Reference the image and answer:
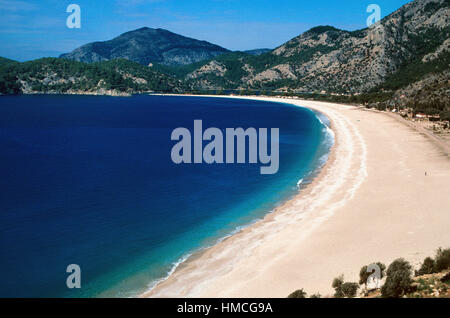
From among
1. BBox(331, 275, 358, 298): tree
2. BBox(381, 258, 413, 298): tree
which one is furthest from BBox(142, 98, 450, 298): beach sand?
BBox(381, 258, 413, 298): tree

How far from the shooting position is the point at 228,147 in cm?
6338

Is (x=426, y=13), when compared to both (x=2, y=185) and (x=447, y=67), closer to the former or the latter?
(x=447, y=67)

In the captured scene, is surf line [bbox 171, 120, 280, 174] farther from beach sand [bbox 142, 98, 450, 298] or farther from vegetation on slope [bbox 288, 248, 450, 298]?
vegetation on slope [bbox 288, 248, 450, 298]

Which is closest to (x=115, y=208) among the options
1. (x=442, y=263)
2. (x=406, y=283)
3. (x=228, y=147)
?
(x=406, y=283)

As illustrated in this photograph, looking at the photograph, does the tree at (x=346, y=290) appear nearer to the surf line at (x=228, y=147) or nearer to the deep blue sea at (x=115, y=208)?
the deep blue sea at (x=115, y=208)

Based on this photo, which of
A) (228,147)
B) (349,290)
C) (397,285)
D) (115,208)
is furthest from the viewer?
(228,147)

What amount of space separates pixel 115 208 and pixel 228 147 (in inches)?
1373

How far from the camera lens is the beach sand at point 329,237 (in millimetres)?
18094

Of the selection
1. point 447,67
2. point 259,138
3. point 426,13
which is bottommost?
point 259,138

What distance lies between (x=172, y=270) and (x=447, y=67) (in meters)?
123

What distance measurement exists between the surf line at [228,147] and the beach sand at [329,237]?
12864 mm

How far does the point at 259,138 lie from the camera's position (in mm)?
69125

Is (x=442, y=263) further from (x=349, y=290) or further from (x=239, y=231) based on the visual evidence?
(x=239, y=231)
